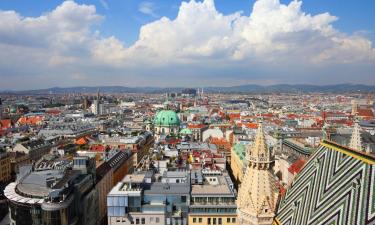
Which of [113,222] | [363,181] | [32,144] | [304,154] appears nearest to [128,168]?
[32,144]

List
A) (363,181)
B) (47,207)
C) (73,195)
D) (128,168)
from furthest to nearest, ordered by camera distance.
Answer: (128,168) → (73,195) → (47,207) → (363,181)

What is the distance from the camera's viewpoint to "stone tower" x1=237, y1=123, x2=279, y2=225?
35344mm

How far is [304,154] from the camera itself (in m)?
111

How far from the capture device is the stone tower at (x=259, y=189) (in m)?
35.3

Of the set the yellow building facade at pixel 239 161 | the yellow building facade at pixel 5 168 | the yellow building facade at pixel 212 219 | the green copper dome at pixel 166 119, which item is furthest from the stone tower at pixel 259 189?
the green copper dome at pixel 166 119

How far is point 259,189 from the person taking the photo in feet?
116

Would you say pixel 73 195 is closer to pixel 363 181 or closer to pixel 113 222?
pixel 113 222

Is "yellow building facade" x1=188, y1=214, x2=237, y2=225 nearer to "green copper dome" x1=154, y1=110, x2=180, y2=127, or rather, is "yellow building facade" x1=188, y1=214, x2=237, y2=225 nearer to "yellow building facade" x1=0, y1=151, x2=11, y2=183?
"yellow building facade" x1=0, y1=151, x2=11, y2=183

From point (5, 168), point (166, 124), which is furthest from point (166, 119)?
point (5, 168)

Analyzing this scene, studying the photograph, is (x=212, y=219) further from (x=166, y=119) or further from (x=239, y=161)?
(x=166, y=119)

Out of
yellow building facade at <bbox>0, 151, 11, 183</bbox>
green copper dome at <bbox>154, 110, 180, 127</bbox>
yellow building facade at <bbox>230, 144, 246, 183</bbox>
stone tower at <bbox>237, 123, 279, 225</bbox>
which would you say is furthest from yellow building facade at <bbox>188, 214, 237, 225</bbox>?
green copper dome at <bbox>154, 110, 180, 127</bbox>

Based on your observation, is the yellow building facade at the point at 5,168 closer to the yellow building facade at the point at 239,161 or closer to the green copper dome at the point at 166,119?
the yellow building facade at the point at 239,161

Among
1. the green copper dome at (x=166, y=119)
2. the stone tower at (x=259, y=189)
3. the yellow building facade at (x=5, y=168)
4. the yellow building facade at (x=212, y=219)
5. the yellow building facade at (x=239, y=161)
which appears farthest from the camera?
the green copper dome at (x=166, y=119)

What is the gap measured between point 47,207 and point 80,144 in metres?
75.1
